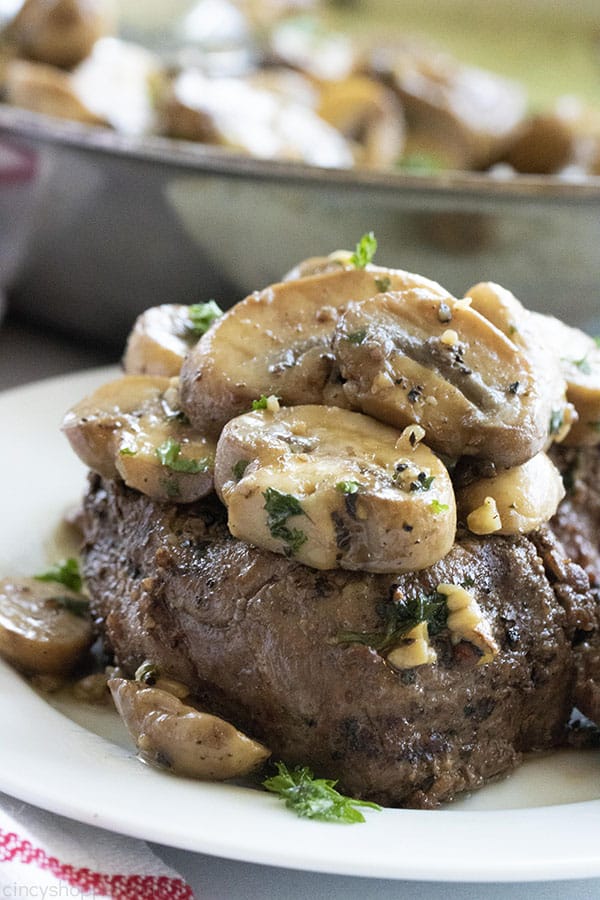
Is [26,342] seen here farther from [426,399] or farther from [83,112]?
[426,399]

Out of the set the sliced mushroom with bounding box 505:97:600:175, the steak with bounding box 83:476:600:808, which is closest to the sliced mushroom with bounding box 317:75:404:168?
the sliced mushroom with bounding box 505:97:600:175

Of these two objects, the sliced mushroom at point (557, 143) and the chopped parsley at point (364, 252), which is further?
the sliced mushroom at point (557, 143)

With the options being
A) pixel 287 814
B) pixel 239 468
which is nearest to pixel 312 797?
pixel 287 814

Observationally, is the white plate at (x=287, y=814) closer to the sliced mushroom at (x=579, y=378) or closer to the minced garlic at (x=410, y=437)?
the minced garlic at (x=410, y=437)

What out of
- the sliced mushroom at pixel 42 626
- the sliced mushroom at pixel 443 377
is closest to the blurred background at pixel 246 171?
the sliced mushroom at pixel 443 377

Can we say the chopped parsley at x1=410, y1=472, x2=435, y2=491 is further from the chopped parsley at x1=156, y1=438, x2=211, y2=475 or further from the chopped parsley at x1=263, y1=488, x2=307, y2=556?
the chopped parsley at x1=156, y1=438, x2=211, y2=475
